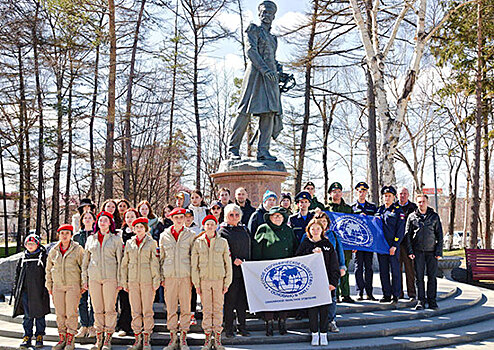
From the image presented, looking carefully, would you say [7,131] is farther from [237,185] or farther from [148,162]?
[237,185]

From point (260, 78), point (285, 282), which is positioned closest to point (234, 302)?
point (285, 282)

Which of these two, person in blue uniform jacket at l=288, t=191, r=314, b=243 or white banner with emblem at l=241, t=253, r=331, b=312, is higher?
person in blue uniform jacket at l=288, t=191, r=314, b=243

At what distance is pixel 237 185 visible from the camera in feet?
32.5

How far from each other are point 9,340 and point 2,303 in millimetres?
2875

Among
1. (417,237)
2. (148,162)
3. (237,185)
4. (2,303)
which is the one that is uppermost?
(148,162)

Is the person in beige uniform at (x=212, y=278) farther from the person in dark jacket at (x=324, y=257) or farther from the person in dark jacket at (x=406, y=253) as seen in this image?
the person in dark jacket at (x=406, y=253)

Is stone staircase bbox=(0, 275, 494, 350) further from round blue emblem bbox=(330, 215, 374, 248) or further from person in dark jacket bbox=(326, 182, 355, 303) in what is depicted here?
round blue emblem bbox=(330, 215, 374, 248)

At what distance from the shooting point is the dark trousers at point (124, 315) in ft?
21.5

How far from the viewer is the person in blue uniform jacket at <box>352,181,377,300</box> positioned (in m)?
7.98

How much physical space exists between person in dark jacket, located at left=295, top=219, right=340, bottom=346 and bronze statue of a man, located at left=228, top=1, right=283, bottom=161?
12.4 ft

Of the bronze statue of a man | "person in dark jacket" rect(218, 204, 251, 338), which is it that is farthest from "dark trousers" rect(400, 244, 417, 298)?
the bronze statue of a man

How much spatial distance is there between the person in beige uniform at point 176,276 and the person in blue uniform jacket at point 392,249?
3.50 meters

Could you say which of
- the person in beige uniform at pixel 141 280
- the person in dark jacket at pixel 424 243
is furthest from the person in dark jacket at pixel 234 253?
the person in dark jacket at pixel 424 243

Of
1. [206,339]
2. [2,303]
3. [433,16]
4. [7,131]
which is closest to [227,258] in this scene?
[206,339]
